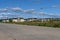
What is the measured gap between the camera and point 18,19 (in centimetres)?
19088

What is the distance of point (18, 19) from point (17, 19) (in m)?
1.16

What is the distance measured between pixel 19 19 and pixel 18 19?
1278 mm

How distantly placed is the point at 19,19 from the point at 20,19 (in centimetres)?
152

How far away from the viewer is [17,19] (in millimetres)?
190375

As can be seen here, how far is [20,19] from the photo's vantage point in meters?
193

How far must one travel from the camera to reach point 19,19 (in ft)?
629

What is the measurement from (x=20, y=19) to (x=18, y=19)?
2784 millimetres

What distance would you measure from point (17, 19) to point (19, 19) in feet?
7.96

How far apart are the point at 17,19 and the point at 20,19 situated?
3907 mm
